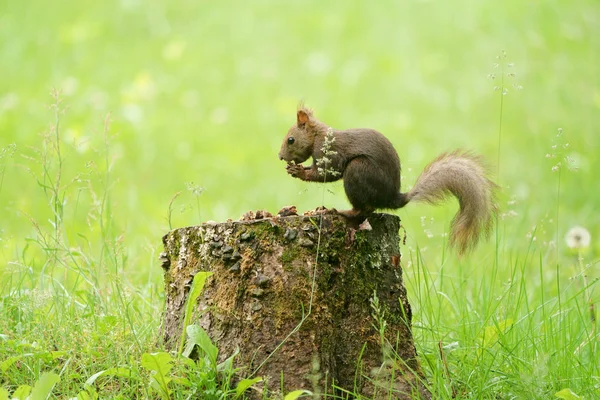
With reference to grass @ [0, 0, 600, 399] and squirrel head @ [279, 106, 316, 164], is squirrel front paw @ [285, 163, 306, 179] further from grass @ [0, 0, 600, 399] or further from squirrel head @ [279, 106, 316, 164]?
grass @ [0, 0, 600, 399]

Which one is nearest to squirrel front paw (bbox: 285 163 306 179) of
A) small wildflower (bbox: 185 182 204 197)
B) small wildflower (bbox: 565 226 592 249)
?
small wildflower (bbox: 185 182 204 197)

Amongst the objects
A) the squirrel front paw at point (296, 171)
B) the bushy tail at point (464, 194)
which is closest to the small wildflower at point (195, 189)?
the squirrel front paw at point (296, 171)

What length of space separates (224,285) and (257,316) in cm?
17

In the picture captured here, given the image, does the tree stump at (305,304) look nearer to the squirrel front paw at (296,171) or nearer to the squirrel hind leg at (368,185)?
the squirrel hind leg at (368,185)

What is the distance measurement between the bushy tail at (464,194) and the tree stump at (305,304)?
316 mm

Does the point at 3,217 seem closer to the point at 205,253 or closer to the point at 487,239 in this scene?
the point at 205,253

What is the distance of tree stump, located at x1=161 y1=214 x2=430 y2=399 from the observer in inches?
104

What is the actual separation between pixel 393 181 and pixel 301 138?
0.48 meters

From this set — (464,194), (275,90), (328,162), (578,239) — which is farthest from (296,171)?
(275,90)

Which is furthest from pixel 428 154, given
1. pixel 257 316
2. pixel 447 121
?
pixel 257 316

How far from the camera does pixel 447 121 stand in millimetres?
8594

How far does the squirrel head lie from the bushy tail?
48 cm

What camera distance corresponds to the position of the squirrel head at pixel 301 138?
→ 10.7 feet

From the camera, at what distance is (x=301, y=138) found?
3260mm
